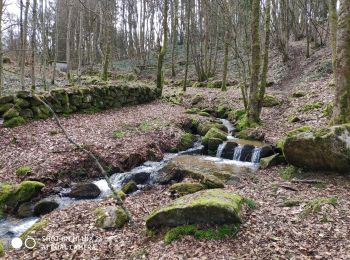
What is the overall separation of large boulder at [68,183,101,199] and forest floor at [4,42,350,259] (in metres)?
0.58

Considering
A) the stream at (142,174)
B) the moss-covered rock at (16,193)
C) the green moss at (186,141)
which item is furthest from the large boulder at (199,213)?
the green moss at (186,141)

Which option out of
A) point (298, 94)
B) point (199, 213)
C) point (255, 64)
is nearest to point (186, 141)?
point (255, 64)

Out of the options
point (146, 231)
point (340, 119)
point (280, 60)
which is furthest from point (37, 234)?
point (280, 60)

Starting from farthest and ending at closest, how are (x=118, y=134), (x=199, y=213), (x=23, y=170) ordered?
(x=118, y=134), (x=23, y=170), (x=199, y=213)

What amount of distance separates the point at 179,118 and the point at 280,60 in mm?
15526

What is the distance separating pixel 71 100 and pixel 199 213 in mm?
10343

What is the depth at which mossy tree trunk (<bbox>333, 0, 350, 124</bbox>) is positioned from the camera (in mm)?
7676

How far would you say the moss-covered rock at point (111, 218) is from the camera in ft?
19.4

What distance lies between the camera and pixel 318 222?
5.26 m

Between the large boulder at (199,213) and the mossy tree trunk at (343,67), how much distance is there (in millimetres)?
4320

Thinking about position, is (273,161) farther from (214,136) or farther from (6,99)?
(6,99)

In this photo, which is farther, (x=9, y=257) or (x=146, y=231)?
(x=146, y=231)

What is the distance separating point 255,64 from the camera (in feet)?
41.8

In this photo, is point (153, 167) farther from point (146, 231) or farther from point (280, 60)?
point (280, 60)
